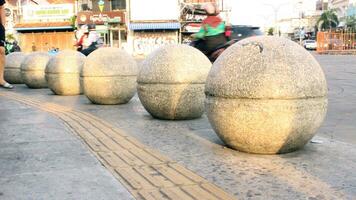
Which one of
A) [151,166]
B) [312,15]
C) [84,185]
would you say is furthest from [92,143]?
[312,15]

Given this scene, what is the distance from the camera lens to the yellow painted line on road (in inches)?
152

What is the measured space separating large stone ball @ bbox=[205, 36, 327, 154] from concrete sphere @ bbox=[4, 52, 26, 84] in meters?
11.2

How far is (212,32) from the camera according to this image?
11320mm

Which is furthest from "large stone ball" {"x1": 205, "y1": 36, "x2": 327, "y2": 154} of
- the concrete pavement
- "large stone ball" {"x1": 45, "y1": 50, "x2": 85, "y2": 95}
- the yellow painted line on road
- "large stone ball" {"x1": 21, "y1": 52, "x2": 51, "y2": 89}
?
"large stone ball" {"x1": 21, "y1": 52, "x2": 51, "y2": 89}

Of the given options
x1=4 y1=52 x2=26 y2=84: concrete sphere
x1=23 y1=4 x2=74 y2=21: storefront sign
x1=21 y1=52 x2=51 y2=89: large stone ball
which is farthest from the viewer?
x1=23 y1=4 x2=74 y2=21: storefront sign

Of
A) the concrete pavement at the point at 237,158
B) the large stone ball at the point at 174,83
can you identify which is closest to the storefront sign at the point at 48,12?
the concrete pavement at the point at 237,158

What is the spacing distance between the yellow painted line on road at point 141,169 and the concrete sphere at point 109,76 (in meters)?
2.48

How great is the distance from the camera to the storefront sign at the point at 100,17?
57.5 metres

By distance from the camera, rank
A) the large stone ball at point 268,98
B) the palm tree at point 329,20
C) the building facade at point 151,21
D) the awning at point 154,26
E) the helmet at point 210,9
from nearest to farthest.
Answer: the large stone ball at point 268,98 → the helmet at point 210,9 → the awning at point 154,26 → the building facade at point 151,21 → the palm tree at point 329,20

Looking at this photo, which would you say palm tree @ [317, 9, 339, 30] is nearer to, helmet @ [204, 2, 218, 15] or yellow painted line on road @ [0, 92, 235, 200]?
helmet @ [204, 2, 218, 15]

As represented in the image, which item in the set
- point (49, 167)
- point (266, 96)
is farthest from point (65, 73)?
point (266, 96)

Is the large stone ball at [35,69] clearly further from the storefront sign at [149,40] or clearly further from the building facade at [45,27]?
the building facade at [45,27]

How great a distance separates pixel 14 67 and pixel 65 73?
4.67 m

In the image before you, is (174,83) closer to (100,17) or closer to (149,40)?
(149,40)
